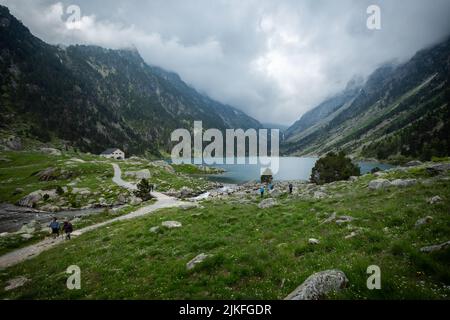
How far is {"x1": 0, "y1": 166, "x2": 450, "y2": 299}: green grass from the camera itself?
1011 cm

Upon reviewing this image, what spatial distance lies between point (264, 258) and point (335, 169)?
54.5m

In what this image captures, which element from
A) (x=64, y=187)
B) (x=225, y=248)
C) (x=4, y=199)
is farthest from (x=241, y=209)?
(x=4, y=199)

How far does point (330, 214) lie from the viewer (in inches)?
827

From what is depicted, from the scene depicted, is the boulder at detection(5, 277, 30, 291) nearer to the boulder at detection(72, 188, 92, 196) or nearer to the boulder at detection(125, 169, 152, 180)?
the boulder at detection(72, 188, 92, 196)

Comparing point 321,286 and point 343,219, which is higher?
point 343,219

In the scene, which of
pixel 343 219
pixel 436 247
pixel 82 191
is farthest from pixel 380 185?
pixel 82 191

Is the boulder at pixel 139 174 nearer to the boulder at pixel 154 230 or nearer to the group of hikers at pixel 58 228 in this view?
the group of hikers at pixel 58 228

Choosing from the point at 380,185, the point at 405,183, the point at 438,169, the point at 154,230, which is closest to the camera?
the point at 154,230

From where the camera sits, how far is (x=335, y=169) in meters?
62.4

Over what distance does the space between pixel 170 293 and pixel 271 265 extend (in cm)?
525

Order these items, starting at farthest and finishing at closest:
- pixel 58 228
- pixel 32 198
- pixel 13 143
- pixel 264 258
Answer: pixel 13 143, pixel 32 198, pixel 58 228, pixel 264 258

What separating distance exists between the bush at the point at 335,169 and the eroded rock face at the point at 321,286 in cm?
5602

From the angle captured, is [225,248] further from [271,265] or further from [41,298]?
[41,298]

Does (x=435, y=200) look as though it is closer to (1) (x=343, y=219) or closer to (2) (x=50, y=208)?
(1) (x=343, y=219)
